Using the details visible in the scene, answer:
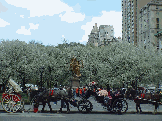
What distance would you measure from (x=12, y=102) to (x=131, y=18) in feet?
323

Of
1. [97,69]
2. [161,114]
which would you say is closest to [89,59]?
[97,69]

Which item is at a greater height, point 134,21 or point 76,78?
point 134,21

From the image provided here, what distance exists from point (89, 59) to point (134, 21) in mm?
56099

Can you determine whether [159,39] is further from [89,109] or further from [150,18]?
[89,109]

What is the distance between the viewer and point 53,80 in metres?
55.2

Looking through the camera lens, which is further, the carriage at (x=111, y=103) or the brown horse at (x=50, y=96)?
the brown horse at (x=50, y=96)

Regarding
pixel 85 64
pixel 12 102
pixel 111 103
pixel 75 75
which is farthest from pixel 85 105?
pixel 85 64

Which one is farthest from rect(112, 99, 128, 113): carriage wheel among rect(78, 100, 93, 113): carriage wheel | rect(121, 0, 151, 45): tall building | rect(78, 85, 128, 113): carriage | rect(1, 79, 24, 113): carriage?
rect(121, 0, 151, 45): tall building

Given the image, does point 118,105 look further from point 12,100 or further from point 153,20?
point 153,20

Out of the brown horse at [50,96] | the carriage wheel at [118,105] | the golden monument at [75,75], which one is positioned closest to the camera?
the carriage wheel at [118,105]

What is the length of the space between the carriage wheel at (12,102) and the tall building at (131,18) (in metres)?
90.8

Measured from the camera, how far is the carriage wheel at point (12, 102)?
712 inches

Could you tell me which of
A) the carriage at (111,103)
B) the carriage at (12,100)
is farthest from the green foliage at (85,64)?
the carriage at (12,100)

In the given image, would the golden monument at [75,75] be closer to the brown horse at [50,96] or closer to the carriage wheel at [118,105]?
the brown horse at [50,96]
